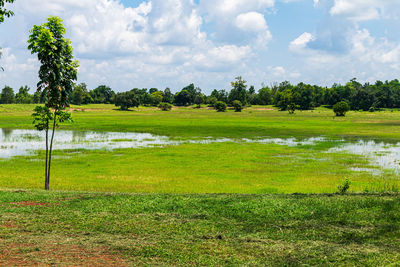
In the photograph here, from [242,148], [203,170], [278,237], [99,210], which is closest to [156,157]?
[203,170]

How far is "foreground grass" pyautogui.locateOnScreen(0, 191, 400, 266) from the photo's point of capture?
9.38m

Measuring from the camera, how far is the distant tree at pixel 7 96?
18988 centimetres

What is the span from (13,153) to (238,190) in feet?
97.6

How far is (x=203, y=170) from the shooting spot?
32.4 m

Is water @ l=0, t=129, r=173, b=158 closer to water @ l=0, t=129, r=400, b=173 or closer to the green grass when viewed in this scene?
water @ l=0, t=129, r=400, b=173

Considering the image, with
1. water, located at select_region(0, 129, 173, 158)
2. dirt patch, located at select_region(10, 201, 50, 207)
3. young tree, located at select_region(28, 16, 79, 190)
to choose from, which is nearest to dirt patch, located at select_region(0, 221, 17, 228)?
dirt patch, located at select_region(10, 201, 50, 207)

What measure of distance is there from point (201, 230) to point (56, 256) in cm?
430

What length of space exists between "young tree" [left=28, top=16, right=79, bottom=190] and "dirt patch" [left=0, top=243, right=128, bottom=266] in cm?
1422

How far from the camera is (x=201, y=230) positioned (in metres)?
11.6

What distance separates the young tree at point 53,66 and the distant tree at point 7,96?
7417 inches

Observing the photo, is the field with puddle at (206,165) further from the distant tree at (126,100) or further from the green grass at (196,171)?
the distant tree at (126,100)

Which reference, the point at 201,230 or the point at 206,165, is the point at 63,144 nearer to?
the point at 206,165

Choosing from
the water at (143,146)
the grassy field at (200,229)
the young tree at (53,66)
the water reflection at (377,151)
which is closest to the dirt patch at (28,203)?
the grassy field at (200,229)

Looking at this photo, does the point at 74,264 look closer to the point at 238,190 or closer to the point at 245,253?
the point at 245,253
